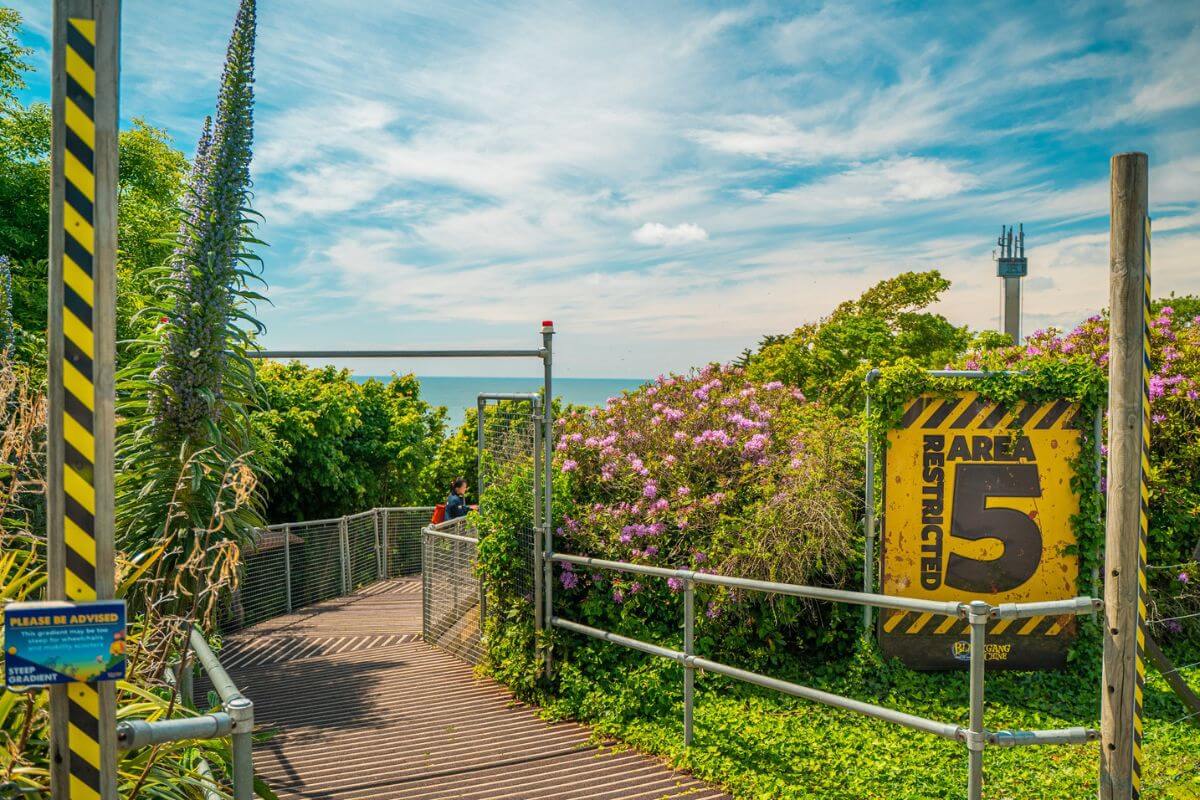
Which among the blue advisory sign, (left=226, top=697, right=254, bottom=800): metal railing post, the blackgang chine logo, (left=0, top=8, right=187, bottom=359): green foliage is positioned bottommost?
the blackgang chine logo

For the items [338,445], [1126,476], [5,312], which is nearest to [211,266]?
[5,312]

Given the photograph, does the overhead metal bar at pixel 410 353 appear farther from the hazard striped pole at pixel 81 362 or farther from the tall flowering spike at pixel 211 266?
the hazard striped pole at pixel 81 362

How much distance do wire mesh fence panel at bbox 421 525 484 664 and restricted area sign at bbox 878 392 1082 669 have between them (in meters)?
4.04

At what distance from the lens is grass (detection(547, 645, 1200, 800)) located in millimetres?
5062

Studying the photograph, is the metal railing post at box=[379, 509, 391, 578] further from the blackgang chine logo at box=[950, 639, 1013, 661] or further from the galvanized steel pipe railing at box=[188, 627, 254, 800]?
the galvanized steel pipe railing at box=[188, 627, 254, 800]

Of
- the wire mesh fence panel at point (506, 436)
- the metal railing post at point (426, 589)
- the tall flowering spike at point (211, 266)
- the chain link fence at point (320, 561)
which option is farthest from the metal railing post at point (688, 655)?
the chain link fence at point (320, 561)

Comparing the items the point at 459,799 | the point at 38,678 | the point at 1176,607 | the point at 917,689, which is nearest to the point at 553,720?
the point at 459,799

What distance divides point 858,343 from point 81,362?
15552 mm

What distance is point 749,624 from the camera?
7285mm

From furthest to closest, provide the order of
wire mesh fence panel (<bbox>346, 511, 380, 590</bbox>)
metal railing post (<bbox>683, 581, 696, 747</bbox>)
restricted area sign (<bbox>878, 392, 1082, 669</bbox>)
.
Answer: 1. wire mesh fence panel (<bbox>346, 511, 380, 590</bbox>)
2. restricted area sign (<bbox>878, 392, 1082, 669</bbox>)
3. metal railing post (<bbox>683, 581, 696, 747</bbox>)

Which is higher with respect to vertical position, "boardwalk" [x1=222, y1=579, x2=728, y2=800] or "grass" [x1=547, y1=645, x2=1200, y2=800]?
"grass" [x1=547, y1=645, x2=1200, y2=800]

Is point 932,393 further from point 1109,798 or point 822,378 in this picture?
point 822,378

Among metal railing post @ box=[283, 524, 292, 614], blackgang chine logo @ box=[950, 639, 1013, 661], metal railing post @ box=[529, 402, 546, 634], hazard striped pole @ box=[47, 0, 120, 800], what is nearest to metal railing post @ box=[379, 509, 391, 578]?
metal railing post @ box=[283, 524, 292, 614]

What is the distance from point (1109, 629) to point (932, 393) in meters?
3.63
